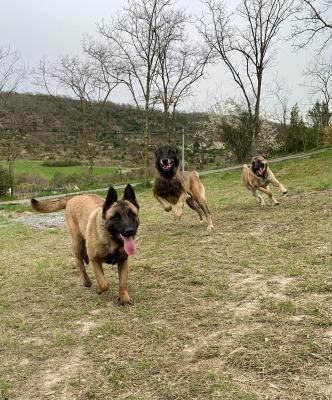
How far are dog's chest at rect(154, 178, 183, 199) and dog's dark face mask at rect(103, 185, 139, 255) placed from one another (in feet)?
15.2

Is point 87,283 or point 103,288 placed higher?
point 103,288

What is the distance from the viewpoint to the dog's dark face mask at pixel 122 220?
500cm

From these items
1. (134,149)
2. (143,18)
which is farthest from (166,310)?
(134,149)

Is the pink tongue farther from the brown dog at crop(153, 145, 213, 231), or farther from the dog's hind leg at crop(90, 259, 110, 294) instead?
the brown dog at crop(153, 145, 213, 231)

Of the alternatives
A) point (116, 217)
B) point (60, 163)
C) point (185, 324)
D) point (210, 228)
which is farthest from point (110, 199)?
point (60, 163)

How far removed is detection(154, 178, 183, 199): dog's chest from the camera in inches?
391

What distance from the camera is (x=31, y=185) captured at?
34.3 meters

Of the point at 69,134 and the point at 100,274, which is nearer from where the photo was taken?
the point at 100,274

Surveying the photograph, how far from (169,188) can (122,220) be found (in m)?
4.99

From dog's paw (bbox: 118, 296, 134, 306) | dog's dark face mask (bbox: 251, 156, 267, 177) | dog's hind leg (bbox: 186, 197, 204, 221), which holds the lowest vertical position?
dog's paw (bbox: 118, 296, 134, 306)

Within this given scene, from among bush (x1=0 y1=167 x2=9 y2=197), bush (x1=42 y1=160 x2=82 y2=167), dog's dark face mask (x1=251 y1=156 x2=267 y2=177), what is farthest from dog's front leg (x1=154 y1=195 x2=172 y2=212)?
bush (x1=42 y1=160 x2=82 y2=167)

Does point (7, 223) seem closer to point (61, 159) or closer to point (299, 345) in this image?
point (299, 345)

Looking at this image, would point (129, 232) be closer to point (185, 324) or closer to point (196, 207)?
point (185, 324)

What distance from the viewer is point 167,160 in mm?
9828
